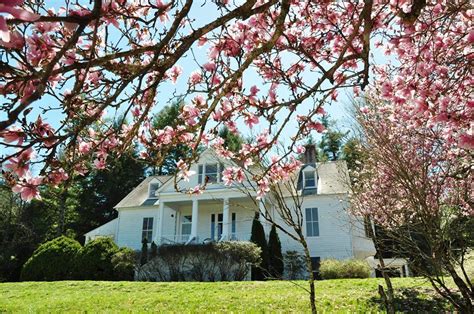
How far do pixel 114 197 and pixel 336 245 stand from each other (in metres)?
22.1

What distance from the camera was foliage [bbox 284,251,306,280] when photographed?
16.2 m

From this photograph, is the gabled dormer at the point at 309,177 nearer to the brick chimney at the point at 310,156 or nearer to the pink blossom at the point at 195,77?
the brick chimney at the point at 310,156

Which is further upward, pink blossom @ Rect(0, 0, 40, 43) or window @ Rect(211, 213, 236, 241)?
window @ Rect(211, 213, 236, 241)

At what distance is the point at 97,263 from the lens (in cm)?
1525

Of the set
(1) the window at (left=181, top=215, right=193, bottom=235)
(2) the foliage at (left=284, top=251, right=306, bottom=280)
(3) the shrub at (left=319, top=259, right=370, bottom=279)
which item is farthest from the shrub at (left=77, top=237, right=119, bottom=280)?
(3) the shrub at (left=319, top=259, right=370, bottom=279)

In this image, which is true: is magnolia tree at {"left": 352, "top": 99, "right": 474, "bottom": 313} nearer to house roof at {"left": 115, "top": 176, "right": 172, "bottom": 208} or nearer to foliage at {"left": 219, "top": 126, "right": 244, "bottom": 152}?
foliage at {"left": 219, "top": 126, "right": 244, "bottom": 152}

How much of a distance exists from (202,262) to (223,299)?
22.0 feet

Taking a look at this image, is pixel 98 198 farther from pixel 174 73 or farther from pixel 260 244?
pixel 174 73

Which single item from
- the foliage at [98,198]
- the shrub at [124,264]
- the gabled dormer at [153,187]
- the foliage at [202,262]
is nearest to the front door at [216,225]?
the gabled dormer at [153,187]

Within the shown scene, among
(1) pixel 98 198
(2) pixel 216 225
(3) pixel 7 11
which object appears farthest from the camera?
(1) pixel 98 198

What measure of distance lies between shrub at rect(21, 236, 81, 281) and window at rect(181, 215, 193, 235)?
238 inches

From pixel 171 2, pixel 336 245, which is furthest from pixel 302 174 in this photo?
pixel 171 2

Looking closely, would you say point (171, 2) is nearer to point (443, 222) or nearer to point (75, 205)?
point (443, 222)

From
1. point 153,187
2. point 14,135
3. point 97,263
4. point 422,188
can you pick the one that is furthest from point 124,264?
point 14,135
